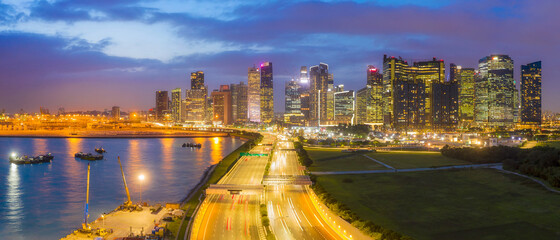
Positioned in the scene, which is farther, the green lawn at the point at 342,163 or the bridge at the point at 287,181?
the green lawn at the point at 342,163

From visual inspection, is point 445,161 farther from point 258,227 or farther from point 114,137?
point 114,137

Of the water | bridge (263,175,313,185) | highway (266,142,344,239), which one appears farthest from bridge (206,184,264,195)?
the water

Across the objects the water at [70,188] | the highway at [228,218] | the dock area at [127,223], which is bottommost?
the water at [70,188]

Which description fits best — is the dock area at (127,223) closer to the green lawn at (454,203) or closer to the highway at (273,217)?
the highway at (273,217)

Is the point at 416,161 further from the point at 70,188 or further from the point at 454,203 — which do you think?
the point at 70,188

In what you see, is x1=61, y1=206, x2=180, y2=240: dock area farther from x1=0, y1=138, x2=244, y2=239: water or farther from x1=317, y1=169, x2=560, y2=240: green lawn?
x1=317, y1=169, x2=560, y2=240: green lawn

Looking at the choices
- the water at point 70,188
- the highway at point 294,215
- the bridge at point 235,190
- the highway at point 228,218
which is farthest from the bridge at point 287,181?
the water at point 70,188

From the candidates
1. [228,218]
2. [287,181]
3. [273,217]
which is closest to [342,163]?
[287,181]
